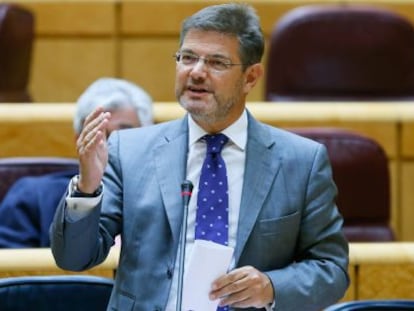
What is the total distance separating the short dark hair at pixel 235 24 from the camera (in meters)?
1.04

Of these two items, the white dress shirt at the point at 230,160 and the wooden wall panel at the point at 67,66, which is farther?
the wooden wall panel at the point at 67,66

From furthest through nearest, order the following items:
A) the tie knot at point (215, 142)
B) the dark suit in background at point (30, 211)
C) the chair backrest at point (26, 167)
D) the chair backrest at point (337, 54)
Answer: the chair backrest at point (337, 54)
the chair backrest at point (26, 167)
the dark suit in background at point (30, 211)
the tie knot at point (215, 142)

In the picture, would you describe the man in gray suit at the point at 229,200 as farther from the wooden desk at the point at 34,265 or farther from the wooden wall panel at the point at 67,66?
the wooden wall panel at the point at 67,66

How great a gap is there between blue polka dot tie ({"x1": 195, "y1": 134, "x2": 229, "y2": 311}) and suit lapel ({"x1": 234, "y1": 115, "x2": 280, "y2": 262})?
2 cm

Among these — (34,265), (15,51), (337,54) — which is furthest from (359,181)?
(15,51)

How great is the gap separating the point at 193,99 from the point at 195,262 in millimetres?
151

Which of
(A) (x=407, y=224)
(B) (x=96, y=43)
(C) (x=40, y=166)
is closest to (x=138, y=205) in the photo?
(C) (x=40, y=166)

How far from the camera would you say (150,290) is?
3.37ft

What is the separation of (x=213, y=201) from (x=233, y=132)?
0.08 meters

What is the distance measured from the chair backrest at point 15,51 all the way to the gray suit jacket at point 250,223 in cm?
112

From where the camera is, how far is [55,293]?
3.82 ft

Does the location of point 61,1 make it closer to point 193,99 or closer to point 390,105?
point 390,105

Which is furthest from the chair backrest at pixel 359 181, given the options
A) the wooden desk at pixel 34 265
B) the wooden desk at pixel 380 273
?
the wooden desk at pixel 34 265

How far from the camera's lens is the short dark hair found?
3.41 feet
